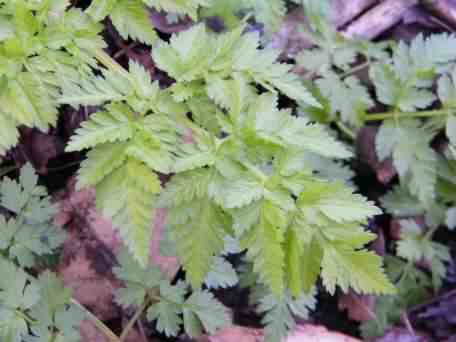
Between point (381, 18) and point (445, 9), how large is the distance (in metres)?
0.42

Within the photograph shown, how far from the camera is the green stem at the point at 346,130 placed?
3131 mm

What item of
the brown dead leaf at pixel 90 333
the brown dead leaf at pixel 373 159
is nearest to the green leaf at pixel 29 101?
the brown dead leaf at pixel 90 333

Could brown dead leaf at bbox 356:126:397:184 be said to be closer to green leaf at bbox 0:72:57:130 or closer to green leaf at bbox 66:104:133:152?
green leaf at bbox 66:104:133:152

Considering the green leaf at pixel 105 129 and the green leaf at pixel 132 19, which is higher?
the green leaf at pixel 132 19

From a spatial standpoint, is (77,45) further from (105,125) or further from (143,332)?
(143,332)

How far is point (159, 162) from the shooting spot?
1.72 meters

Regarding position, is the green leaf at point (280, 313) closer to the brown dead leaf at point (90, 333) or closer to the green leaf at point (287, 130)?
the brown dead leaf at point (90, 333)

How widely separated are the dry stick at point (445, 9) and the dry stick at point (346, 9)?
0.36 metres

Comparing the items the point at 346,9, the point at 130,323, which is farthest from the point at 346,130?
the point at 130,323

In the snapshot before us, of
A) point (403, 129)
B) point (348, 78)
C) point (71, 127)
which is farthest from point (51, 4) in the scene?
point (403, 129)

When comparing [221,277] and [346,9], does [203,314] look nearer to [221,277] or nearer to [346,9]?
[221,277]

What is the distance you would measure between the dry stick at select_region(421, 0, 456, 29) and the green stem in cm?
100

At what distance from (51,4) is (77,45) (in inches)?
6.5

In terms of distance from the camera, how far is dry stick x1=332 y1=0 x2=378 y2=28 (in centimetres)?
334
